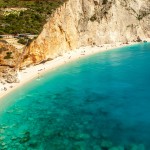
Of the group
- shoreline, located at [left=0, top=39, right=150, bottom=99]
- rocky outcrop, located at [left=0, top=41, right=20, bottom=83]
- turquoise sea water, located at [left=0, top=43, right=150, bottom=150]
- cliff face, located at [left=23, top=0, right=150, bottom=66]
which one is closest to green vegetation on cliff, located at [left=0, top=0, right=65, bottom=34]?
cliff face, located at [left=23, top=0, right=150, bottom=66]

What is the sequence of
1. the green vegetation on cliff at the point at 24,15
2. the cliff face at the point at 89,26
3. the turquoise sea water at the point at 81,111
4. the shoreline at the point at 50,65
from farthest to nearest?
the green vegetation on cliff at the point at 24,15
the cliff face at the point at 89,26
the shoreline at the point at 50,65
the turquoise sea water at the point at 81,111

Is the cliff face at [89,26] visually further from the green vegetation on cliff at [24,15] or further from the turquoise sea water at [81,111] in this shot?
the turquoise sea water at [81,111]

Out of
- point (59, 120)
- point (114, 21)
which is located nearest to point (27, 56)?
point (59, 120)

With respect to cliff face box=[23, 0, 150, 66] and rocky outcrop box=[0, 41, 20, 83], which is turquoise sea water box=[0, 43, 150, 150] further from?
cliff face box=[23, 0, 150, 66]

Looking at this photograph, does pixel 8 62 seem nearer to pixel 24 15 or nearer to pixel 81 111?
pixel 81 111

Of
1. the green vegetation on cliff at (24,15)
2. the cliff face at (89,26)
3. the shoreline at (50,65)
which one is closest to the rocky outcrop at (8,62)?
the shoreline at (50,65)

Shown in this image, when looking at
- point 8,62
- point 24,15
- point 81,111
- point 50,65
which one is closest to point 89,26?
point 24,15

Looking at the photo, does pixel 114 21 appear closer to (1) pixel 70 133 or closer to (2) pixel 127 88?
(2) pixel 127 88

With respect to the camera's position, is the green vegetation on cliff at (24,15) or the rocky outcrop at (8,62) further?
the green vegetation on cliff at (24,15)
